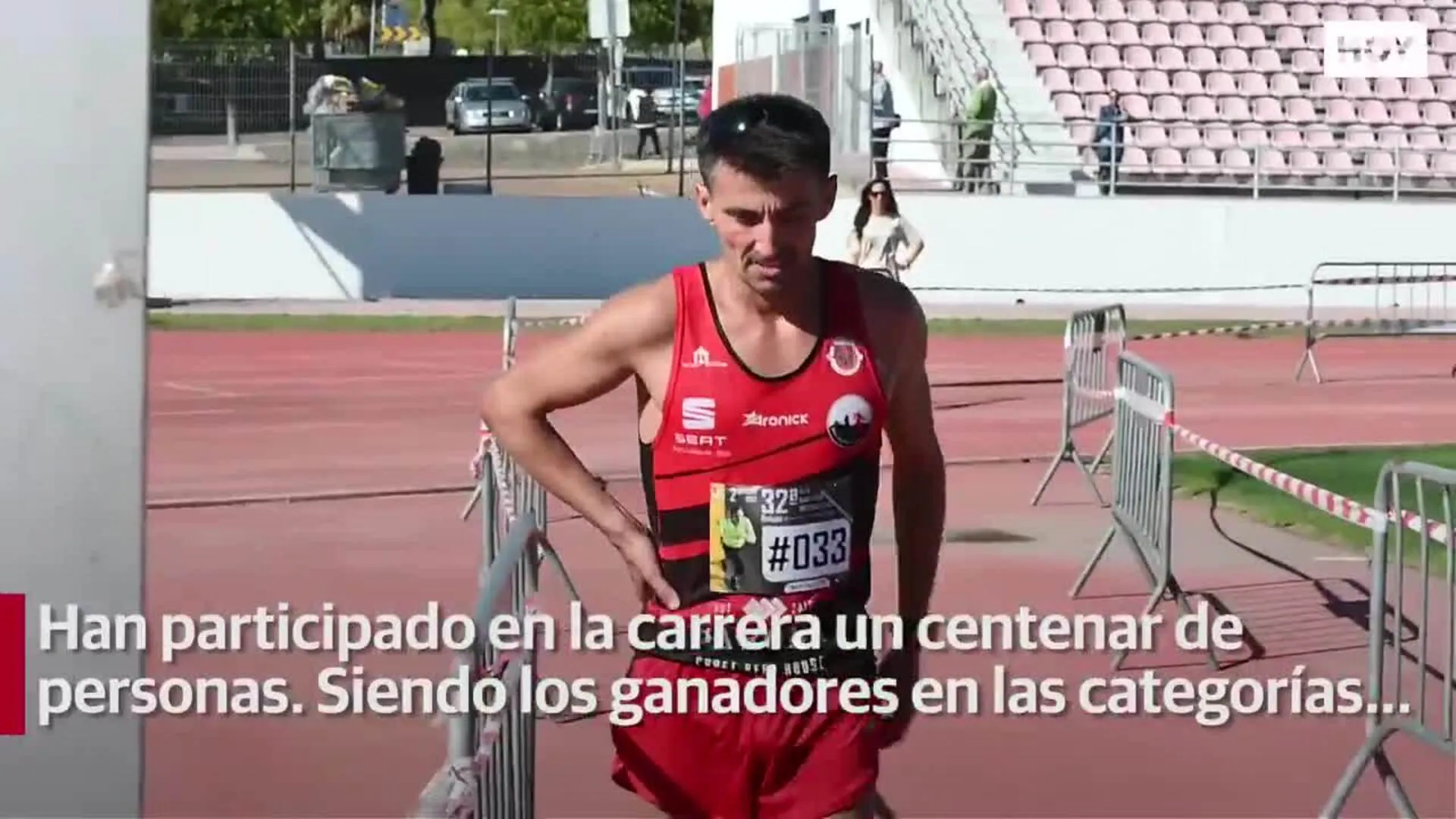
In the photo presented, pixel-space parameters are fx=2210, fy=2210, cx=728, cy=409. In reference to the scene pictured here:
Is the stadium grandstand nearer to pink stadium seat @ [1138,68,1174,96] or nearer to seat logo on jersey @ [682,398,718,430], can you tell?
pink stadium seat @ [1138,68,1174,96]

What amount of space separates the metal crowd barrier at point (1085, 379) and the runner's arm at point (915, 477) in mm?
7629

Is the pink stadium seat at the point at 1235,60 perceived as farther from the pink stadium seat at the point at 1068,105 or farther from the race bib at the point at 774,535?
Result: the race bib at the point at 774,535

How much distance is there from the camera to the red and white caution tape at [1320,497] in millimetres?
6230

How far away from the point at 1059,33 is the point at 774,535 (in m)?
32.0

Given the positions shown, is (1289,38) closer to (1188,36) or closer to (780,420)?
(1188,36)

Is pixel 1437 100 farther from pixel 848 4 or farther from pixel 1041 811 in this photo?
pixel 1041 811

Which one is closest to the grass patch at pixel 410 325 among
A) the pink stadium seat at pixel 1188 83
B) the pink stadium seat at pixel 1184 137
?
the pink stadium seat at pixel 1184 137

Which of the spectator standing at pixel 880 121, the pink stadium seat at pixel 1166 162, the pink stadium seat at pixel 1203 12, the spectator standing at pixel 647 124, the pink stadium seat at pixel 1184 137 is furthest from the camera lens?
the spectator standing at pixel 647 124

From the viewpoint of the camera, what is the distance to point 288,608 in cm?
945

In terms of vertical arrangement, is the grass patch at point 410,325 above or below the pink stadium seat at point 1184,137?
below

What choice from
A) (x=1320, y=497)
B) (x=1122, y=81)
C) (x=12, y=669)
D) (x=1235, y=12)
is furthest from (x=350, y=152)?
(x=12, y=669)

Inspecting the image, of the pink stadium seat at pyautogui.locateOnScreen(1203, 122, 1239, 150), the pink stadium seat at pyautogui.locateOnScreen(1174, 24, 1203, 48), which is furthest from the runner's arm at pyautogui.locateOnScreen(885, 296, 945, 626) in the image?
the pink stadium seat at pyautogui.locateOnScreen(1174, 24, 1203, 48)

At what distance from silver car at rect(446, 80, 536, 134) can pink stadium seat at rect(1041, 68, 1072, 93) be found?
53.8ft

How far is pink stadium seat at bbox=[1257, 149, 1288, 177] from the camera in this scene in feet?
101
